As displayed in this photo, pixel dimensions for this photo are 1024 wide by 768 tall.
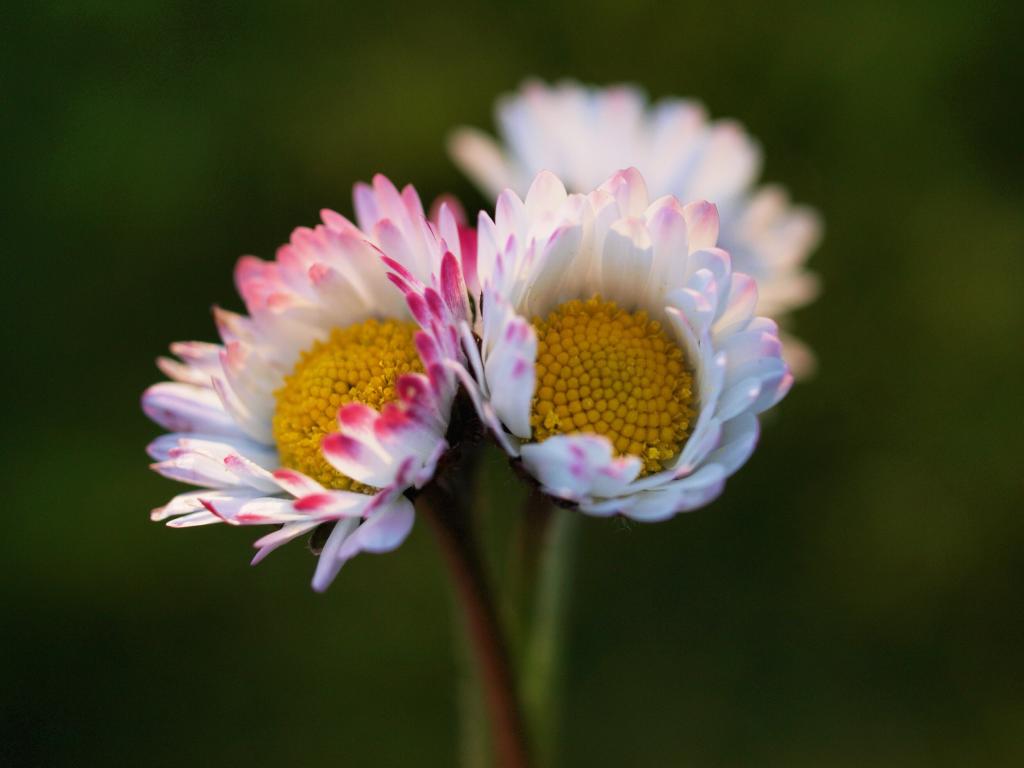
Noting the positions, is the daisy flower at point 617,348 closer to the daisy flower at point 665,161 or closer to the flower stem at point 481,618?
the flower stem at point 481,618

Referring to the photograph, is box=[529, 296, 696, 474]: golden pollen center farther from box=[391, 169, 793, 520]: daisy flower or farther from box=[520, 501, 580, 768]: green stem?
box=[520, 501, 580, 768]: green stem

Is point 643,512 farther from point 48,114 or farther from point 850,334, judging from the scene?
point 48,114

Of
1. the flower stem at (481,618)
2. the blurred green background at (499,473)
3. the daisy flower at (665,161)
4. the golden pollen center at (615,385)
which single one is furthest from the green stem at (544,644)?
the blurred green background at (499,473)

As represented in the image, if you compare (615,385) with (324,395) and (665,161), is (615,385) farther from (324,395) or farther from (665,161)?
(665,161)

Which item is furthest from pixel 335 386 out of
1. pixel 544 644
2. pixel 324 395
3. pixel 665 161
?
pixel 665 161

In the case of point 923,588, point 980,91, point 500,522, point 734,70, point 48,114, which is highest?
point 48,114

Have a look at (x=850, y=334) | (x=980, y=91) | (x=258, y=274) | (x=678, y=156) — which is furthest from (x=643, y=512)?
(x=980, y=91)
